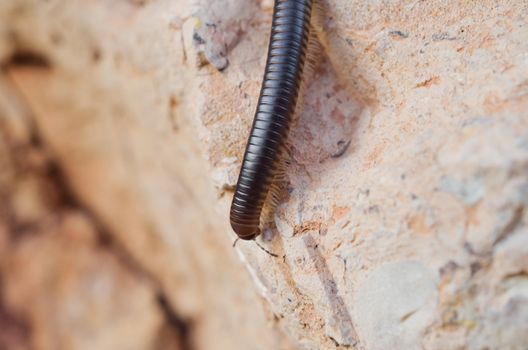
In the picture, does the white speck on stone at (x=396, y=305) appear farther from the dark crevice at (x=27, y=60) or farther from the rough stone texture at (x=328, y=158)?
the dark crevice at (x=27, y=60)

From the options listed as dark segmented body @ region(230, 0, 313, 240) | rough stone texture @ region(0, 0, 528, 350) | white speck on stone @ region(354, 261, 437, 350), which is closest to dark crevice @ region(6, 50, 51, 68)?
rough stone texture @ region(0, 0, 528, 350)

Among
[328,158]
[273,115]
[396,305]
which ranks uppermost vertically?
[273,115]

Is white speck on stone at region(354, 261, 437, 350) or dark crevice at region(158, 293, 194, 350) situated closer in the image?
white speck on stone at region(354, 261, 437, 350)

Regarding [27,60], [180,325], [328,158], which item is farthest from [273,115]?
[27,60]

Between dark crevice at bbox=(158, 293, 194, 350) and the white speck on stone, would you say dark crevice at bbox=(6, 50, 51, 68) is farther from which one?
the white speck on stone

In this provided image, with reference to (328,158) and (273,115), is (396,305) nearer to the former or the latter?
(328,158)

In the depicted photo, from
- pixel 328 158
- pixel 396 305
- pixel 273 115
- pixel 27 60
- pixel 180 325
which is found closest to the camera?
pixel 396 305

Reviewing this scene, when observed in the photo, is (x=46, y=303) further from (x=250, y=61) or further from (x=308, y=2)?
(x=308, y=2)
